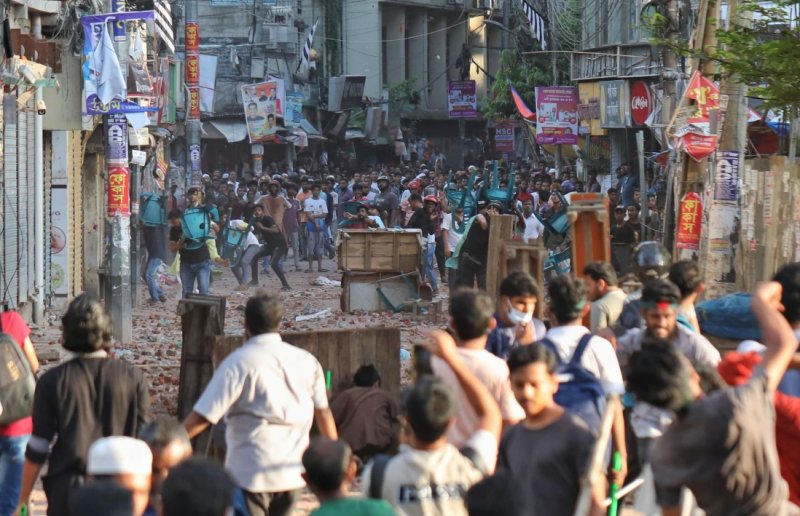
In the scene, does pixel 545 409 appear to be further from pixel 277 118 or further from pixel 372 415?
pixel 277 118

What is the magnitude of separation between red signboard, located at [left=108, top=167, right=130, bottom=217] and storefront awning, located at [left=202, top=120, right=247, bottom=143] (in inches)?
1277

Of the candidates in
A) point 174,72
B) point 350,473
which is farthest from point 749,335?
point 174,72

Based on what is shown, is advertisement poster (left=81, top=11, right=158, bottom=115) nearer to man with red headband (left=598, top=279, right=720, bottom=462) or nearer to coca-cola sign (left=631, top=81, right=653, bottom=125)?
man with red headband (left=598, top=279, right=720, bottom=462)

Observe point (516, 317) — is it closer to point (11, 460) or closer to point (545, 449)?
point (545, 449)

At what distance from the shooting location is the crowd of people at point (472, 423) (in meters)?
3.51

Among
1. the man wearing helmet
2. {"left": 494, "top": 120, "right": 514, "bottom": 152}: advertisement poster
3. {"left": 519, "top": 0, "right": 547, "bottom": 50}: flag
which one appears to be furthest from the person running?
{"left": 494, "top": 120, "right": 514, "bottom": 152}: advertisement poster

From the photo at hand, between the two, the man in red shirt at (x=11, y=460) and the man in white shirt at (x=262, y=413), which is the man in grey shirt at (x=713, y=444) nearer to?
the man in white shirt at (x=262, y=413)

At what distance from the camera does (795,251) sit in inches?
422

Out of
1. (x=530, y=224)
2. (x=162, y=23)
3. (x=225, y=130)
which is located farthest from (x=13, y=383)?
(x=225, y=130)

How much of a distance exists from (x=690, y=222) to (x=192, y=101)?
801 inches

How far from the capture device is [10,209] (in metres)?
13.8

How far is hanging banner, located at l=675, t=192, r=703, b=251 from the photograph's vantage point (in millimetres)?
12594

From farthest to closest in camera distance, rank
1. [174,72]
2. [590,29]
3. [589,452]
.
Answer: [590,29] < [174,72] < [589,452]

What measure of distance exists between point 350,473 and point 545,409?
33.6 inches
